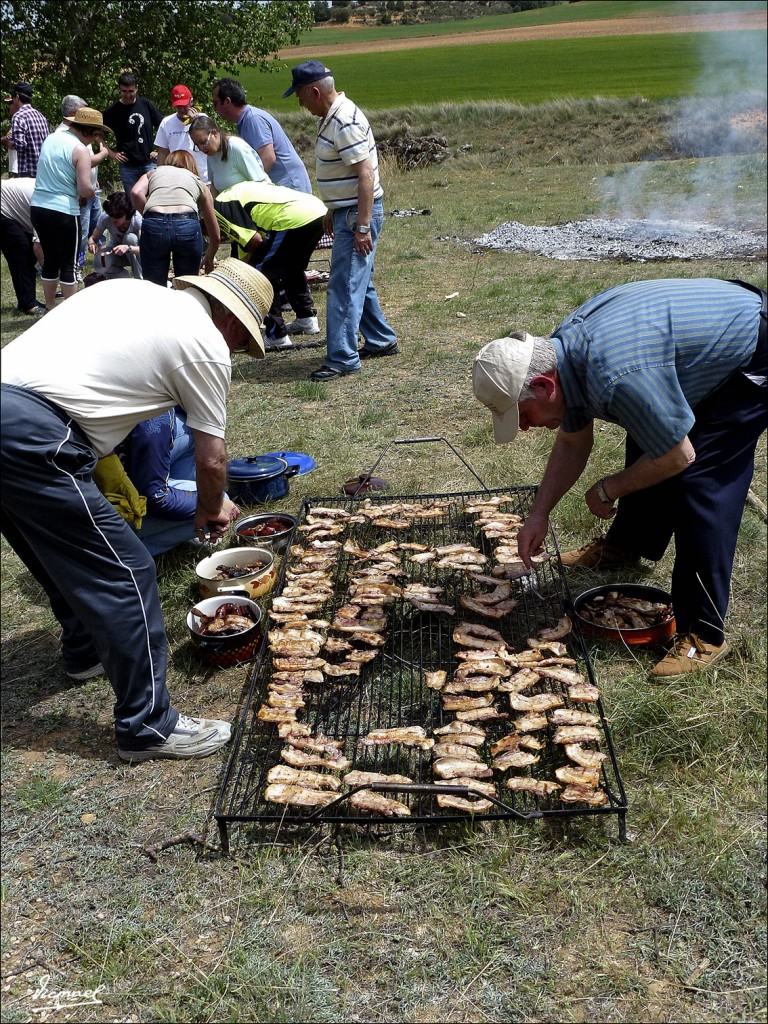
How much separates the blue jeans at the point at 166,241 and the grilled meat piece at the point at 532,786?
6.13 meters

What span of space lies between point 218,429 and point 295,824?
1.61m

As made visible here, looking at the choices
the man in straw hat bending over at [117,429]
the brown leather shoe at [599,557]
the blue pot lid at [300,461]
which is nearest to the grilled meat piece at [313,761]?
the man in straw hat bending over at [117,429]

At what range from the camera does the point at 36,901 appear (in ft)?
9.87

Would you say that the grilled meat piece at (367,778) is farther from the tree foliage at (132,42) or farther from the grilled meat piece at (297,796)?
the tree foliage at (132,42)

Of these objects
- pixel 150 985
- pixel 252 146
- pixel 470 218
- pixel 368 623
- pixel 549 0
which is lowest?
pixel 150 985

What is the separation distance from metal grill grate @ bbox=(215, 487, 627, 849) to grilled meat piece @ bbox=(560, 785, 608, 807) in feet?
0.13

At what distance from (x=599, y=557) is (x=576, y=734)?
1623 mm

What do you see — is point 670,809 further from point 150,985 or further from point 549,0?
point 549,0

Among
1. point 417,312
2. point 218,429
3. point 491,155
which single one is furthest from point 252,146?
point 491,155

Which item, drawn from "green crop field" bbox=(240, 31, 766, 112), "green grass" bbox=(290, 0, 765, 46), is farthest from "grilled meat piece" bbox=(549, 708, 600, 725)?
"green grass" bbox=(290, 0, 765, 46)

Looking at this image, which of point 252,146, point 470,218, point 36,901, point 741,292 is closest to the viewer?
point 36,901

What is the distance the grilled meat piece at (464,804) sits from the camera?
9.79ft

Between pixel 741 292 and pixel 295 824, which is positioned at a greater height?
pixel 741 292

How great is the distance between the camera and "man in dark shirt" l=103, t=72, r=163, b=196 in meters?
11.4
